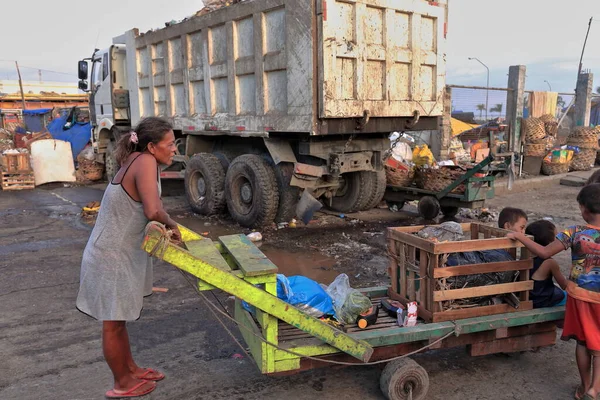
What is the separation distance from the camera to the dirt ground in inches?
117

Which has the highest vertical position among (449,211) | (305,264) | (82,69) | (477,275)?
(82,69)

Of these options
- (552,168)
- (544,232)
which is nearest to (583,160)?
(552,168)

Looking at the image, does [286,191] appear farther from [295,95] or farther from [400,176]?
[400,176]

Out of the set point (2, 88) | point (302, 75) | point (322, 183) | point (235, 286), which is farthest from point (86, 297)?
point (2, 88)

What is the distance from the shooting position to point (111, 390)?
9.50ft

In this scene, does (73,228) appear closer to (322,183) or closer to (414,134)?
(322,183)

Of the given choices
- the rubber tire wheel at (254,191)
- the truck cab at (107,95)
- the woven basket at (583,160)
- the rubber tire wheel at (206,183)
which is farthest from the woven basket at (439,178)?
the woven basket at (583,160)

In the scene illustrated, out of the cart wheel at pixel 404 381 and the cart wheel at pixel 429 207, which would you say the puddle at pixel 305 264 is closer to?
the cart wheel at pixel 404 381

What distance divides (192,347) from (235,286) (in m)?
1.29

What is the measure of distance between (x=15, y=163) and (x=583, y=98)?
15.9m

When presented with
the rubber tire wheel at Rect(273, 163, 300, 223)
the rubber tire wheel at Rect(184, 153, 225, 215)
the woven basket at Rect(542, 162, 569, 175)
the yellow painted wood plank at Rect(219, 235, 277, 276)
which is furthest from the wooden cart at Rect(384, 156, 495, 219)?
the woven basket at Rect(542, 162, 569, 175)

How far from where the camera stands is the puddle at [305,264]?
521 centimetres

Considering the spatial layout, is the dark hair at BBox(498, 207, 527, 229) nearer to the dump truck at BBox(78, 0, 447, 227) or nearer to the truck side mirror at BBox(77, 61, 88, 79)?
the dump truck at BBox(78, 0, 447, 227)

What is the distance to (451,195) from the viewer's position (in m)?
7.18
